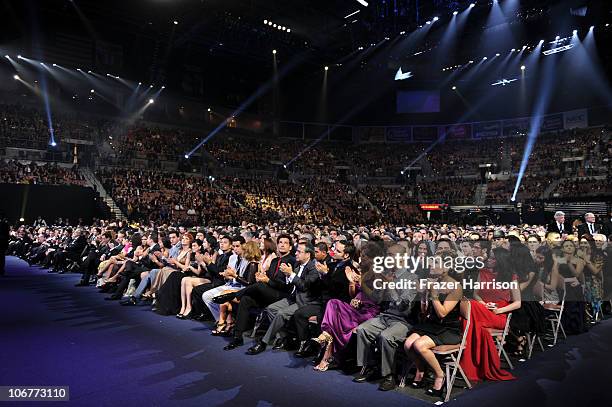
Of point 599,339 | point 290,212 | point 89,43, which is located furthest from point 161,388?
point 89,43

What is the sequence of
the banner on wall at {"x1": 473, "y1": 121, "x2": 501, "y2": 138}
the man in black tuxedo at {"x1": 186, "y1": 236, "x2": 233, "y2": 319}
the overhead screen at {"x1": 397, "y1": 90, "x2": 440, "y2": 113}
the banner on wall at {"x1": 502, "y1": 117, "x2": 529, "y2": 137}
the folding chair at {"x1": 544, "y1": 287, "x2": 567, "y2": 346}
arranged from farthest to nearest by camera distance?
the overhead screen at {"x1": 397, "y1": 90, "x2": 440, "y2": 113} → the banner on wall at {"x1": 473, "y1": 121, "x2": 501, "y2": 138} → the banner on wall at {"x1": 502, "y1": 117, "x2": 529, "y2": 137} → the man in black tuxedo at {"x1": 186, "y1": 236, "x2": 233, "y2": 319} → the folding chair at {"x1": 544, "y1": 287, "x2": 567, "y2": 346}

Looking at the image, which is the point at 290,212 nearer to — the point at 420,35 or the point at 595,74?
the point at 420,35

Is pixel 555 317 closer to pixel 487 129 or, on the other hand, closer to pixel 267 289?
pixel 267 289

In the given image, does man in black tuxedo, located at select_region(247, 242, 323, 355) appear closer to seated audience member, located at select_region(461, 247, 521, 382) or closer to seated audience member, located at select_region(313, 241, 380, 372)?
seated audience member, located at select_region(313, 241, 380, 372)

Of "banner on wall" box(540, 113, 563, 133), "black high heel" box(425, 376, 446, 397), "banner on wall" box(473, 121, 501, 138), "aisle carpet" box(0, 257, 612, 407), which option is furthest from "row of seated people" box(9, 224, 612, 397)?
"banner on wall" box(473, 121, 501, 138)

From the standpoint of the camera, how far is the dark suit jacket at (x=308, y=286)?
515 centimetres

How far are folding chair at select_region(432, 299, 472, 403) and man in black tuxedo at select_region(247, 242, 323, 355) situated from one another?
168 centimetres

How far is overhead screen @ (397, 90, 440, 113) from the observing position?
1575 inches

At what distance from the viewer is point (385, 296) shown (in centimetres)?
461

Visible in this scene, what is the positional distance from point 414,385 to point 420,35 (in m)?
24.5

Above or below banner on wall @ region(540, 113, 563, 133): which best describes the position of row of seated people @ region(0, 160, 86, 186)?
below

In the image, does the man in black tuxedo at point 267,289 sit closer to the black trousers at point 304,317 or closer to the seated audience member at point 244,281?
the seated audience member at point 244,281

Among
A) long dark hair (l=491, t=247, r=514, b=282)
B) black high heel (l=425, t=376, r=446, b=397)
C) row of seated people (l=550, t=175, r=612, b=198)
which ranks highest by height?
row of seated people (l=550, t=175, r=612, b=198)

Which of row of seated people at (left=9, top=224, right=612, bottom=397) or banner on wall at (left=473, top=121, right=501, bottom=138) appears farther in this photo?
banner on wall at (left=473, top=121, right=501, bottom=138)
